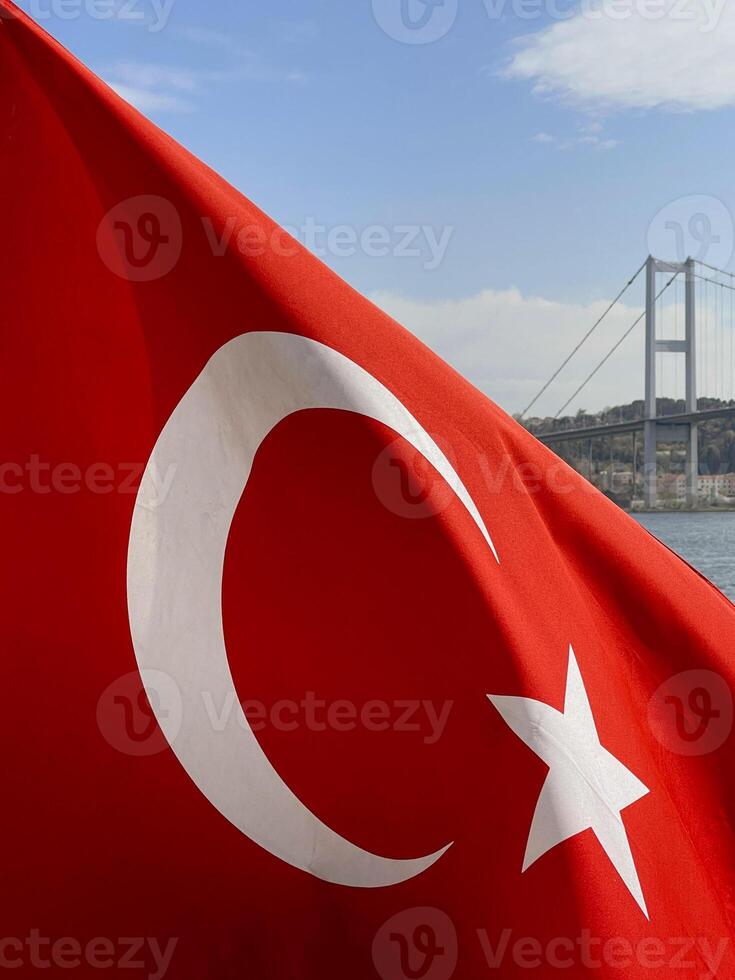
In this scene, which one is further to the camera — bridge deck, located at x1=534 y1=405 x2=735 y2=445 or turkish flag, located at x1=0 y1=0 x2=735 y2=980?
bridge deck, located at x1=534 y1=405 x2=735 y2=445

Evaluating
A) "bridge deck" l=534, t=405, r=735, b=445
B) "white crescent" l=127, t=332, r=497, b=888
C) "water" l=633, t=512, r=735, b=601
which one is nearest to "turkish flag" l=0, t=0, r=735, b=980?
"white crescent" l=127, t=332, r=497, b=888

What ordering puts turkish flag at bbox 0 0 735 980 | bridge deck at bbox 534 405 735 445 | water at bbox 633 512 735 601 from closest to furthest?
turkish flag at bbox 0 0 735 980 < water at bbox 633 512 735 601 < bridge deck at bbox 534 405 735 445

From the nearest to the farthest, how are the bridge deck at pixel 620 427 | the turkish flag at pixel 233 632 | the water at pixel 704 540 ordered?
1. the turkish flag at pixel 233 632
2. the water at pixel 704 540
3. the bridge deck at pixel 620 427

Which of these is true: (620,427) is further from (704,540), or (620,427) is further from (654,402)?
(704,540)

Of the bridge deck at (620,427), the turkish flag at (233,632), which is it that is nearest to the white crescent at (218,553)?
the turkish flag at (233,632)

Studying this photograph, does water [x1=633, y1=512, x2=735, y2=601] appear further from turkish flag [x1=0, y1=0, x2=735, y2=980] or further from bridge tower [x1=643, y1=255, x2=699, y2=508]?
turkish flag [x1=0, y1=0, x2=735, y2=980]

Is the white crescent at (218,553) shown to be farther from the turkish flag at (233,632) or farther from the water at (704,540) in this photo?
the water at (704,540)
